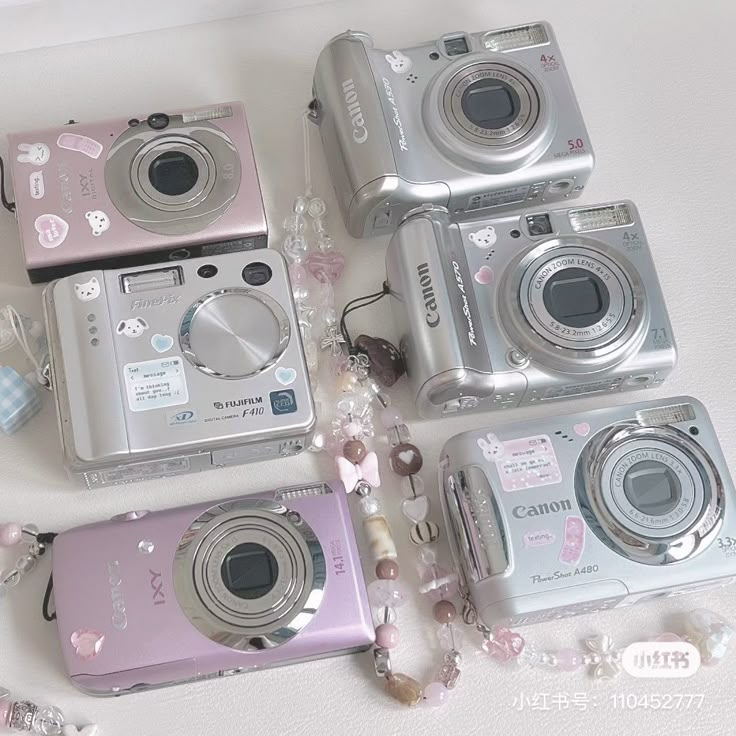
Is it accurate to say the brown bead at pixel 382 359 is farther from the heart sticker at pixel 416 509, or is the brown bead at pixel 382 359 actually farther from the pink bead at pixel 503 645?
the pink bead at pixel 503 645

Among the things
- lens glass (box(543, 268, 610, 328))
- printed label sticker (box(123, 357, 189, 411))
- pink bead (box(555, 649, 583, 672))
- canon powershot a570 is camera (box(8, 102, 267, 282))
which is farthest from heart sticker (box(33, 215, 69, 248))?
pink bead (box(555, 649, 583, 672))

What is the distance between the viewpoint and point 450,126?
151cm

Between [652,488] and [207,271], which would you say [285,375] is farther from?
[652,488]

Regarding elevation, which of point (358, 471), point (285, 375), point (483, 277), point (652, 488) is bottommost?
point (652, 488)

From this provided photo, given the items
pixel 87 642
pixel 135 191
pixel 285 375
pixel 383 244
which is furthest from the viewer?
pixel 383 244

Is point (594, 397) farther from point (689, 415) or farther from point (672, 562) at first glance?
point (672, 562)

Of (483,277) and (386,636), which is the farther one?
(483,277)

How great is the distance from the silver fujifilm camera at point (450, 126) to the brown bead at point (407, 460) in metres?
0.35

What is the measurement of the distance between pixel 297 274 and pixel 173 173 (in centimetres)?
24

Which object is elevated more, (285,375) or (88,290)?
(88,290)

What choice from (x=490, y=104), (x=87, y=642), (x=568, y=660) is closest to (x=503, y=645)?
(x=568, y=660)

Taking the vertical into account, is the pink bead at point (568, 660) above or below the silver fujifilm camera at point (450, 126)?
below

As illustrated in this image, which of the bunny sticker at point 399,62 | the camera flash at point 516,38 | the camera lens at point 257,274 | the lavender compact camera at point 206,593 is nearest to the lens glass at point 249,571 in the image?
the lavender compact camera at point 206,593

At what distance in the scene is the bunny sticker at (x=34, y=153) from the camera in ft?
4.91
